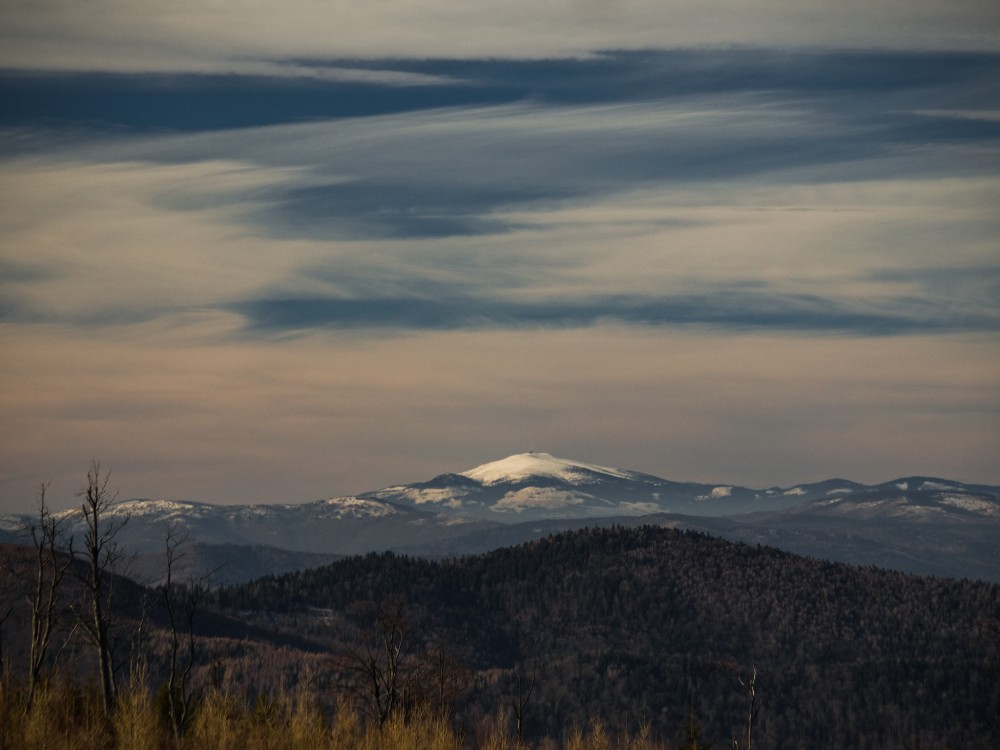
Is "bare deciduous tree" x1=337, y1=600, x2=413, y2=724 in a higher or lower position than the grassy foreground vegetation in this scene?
lower

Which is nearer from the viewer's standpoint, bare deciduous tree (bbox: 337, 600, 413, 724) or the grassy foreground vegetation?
the grassy foreground vegetation

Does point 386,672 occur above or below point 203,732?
below

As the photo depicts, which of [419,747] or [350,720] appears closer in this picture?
[419,747]

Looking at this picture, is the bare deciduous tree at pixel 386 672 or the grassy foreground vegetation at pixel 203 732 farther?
the bare deciduous tree at pixel 386 672

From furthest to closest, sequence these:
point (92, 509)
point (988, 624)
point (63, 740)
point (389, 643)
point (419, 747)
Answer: point (988, 624) → point (389, 643) → point (92, 509) → point (419, 747) → point (63, 740)

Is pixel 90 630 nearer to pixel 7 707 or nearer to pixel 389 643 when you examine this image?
pixel 7 707

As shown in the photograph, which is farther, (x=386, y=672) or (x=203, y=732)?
(x=386, y=672)

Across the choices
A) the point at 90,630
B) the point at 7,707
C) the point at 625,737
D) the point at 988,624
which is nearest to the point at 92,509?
the point at 90,630

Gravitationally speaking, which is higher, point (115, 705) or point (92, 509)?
point (92, 509)

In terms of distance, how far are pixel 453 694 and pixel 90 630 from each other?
33649mm

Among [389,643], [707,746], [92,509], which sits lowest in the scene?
[707,746]

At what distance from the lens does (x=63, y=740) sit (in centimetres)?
3409

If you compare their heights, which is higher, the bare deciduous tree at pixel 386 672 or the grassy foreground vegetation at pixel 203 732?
the grassy foreground vegetation at pixel 203 732

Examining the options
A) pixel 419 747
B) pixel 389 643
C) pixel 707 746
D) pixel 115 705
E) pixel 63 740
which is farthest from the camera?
pixel 389 643
